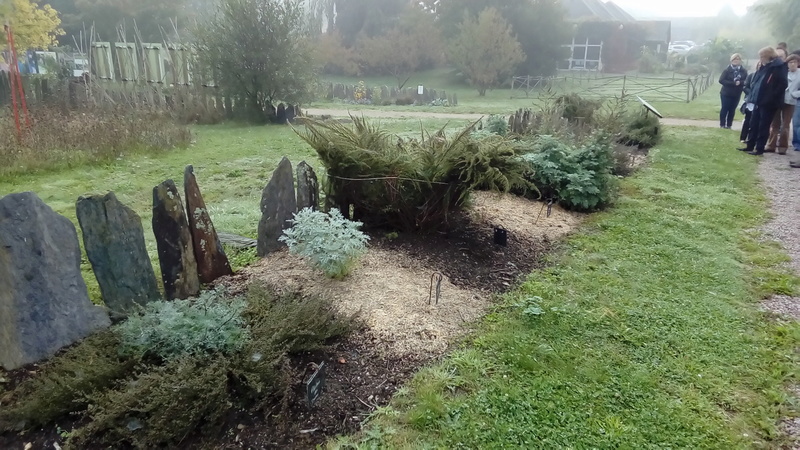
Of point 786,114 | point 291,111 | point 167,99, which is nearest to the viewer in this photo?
point 786,114

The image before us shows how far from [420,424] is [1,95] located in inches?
818

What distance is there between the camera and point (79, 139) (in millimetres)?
9391

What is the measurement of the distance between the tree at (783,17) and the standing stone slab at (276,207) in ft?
110

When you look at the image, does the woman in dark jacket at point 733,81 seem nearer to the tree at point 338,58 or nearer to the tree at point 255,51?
the tree at point 255,51

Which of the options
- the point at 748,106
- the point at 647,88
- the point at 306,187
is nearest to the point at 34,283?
the point at 306,187

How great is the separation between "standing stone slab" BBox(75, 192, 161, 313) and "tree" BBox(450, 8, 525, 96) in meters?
28.3

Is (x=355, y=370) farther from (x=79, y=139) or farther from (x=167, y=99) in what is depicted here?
(x=167, y=99)

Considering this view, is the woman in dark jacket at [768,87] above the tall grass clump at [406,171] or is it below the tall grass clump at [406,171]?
above

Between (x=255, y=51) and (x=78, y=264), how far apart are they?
1371 centimetres

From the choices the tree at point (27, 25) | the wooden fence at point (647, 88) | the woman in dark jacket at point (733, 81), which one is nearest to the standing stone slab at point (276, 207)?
the woman in dark jacket at point (733, 81)

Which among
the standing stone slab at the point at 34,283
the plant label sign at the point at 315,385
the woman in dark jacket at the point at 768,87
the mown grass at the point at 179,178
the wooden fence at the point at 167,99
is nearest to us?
the plant label sign at the point at 315,385

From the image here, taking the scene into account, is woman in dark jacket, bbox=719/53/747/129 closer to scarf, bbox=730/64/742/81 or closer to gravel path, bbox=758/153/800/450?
scarf, bbox=730/64/742/81

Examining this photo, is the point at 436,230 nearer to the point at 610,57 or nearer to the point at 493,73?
the point at 493,73

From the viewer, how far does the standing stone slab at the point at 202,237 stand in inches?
150
